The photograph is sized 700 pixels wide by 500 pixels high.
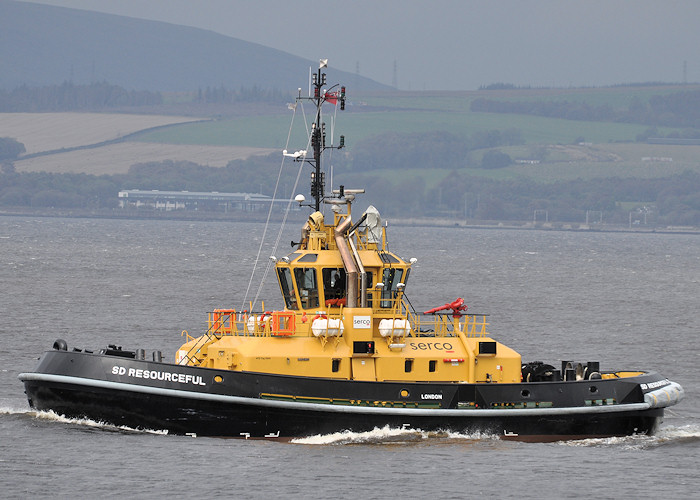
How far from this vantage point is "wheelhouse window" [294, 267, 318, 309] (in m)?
26.0

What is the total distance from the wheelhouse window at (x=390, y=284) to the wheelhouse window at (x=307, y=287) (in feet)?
4.54

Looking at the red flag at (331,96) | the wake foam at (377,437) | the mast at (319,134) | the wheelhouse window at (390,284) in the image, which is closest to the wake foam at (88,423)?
the wake foam at (377,437)

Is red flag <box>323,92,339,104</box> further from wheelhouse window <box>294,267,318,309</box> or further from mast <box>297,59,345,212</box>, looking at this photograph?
wheelhouse window <box>294,267,318,309</box>

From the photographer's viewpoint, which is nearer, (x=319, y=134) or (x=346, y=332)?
(x=346, y=332)

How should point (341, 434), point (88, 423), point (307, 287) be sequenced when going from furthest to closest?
point (307, 287)
point (88, 423)
point (341, 434)

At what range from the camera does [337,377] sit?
83.8 feet

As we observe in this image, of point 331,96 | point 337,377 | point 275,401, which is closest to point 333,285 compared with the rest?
point 337,377

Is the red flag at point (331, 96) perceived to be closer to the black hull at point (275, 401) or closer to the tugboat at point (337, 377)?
the tugboat at point (337, 377)

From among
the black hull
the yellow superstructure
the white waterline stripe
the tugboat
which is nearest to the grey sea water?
the black hull

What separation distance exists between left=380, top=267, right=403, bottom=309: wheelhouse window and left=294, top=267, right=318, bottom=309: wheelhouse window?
1.38 metres

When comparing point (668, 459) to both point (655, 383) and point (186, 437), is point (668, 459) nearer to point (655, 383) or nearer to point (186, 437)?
point (655, 383)

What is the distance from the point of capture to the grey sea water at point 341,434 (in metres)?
22.5

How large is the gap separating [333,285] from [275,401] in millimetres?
2851

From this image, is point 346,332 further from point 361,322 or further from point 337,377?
point 337,377
